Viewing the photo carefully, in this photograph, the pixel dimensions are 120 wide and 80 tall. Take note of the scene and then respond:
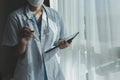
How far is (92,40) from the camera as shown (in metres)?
1.65

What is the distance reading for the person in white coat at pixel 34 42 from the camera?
4.85ft

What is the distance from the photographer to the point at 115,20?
1.56 metres

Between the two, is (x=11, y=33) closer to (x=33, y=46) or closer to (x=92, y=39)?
(x=33, y=46)

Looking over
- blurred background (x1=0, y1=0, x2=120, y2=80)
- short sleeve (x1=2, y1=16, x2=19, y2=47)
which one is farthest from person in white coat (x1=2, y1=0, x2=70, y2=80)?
blurred background (x1=0, y1=0, x2=120, y2=80)

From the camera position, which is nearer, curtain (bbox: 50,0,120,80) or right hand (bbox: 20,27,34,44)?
right hand (bbox: 20,27,34,44)

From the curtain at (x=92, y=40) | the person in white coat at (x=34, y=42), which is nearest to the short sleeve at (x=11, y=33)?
the person in white coat at (x=34, y=42)

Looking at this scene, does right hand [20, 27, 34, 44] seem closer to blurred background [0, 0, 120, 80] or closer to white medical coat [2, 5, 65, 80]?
white medical coat [2, 5, 65, 80]

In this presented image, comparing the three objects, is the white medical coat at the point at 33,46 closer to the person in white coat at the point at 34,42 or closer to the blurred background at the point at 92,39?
the person in white coat at the point at 34,42

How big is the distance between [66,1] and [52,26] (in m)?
0.36

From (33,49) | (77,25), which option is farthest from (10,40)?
(77,25)

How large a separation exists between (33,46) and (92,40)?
0.44 m

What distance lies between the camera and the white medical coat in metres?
1.48

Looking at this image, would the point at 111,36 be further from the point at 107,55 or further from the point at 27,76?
the point at 27,76

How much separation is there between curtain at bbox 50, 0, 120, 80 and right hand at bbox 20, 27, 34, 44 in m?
0.42
